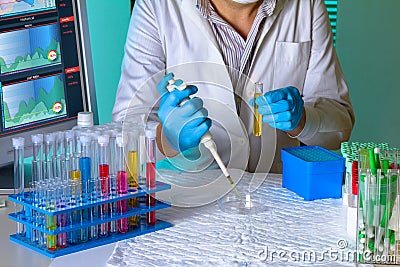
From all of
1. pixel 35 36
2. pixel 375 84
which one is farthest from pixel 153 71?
pixel 375 84

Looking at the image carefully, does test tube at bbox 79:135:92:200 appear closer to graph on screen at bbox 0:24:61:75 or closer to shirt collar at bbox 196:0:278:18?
graph on screen at bbox 0:24:61:75

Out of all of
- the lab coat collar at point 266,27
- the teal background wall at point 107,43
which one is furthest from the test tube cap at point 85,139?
the teal background wall at point 107,43

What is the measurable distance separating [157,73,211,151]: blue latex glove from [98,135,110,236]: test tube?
0.94 ft

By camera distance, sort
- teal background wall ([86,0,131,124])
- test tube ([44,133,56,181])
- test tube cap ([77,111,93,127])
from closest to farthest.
→ test tube ([44,133,56,181]) < test tube cap ([77,111,93,127]) < teal background wall ([86,0,131,124])

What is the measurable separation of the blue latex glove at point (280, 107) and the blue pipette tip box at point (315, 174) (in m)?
0.15

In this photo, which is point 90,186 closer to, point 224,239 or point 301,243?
point 224,239

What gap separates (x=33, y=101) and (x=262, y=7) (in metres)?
0.85

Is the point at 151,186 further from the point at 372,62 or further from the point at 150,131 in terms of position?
the point at 372,62

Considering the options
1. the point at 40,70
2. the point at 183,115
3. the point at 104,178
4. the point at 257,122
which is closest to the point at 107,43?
the point at 40,70

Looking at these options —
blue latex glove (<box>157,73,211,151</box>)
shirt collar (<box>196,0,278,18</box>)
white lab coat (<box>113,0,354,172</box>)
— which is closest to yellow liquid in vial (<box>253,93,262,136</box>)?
white lab coat (<box>113,0,354,172</box>)

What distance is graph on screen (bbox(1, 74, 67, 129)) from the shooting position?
6.89 feet

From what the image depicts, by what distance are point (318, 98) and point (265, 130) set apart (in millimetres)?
246

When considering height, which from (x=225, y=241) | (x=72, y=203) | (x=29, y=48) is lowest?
(x=225, y=241)

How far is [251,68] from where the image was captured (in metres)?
2.47
